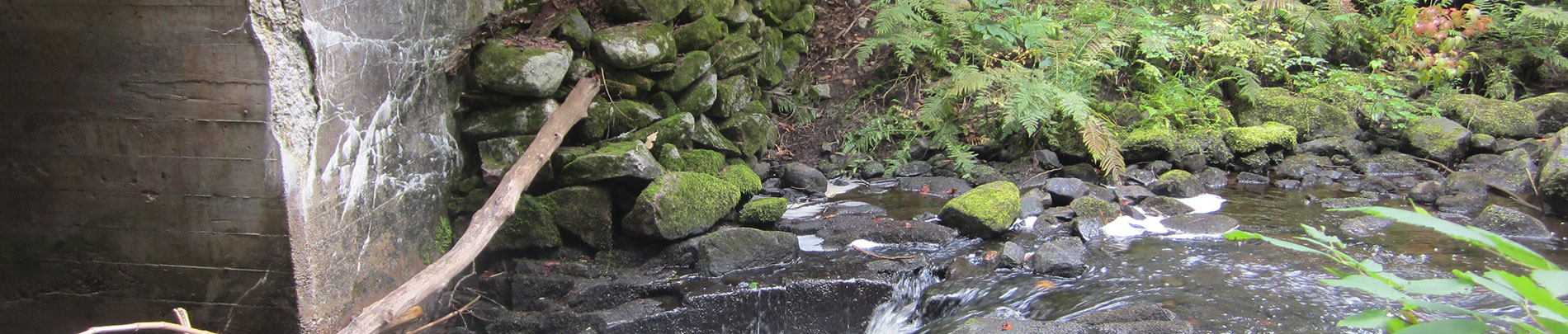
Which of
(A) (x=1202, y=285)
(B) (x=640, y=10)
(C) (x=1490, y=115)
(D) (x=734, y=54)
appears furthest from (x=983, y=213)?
(C) (x=1490, y=115)

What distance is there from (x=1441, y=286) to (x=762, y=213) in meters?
4.19

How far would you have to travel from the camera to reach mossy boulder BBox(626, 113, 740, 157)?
5359 millimetres

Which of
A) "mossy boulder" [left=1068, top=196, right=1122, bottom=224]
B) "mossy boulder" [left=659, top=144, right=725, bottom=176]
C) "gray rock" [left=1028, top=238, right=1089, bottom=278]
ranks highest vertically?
"mossy boulder" [left=659, top=144, right=725, bottom=176]

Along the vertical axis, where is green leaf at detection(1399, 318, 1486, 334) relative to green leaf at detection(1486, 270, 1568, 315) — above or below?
below

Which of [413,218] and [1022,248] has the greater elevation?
[413,218]

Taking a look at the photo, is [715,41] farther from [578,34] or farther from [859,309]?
[859,309]

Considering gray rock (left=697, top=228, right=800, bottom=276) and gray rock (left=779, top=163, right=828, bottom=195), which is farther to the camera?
gray rock (left=779, top=163, right=828, bottom=195)

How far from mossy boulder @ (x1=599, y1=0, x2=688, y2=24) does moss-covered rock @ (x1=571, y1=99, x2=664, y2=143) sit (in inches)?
19.9

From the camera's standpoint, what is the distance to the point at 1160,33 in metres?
7.42

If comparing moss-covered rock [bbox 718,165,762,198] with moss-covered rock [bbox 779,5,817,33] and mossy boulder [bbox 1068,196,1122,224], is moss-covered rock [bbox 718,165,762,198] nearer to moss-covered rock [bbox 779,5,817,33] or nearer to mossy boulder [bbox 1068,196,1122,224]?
mossy boulder [bbox 1068,196,1122,224]

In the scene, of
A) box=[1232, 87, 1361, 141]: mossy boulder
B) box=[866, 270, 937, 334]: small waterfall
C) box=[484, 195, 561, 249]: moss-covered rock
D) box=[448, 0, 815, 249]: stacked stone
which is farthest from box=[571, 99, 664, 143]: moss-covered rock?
box=[1232, 87, 1361, 141]: mossy boulder

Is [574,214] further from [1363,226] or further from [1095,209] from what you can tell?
[1363,226]

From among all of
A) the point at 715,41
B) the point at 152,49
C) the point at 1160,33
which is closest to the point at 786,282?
the point at 715,41

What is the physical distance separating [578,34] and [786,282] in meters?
1.80
